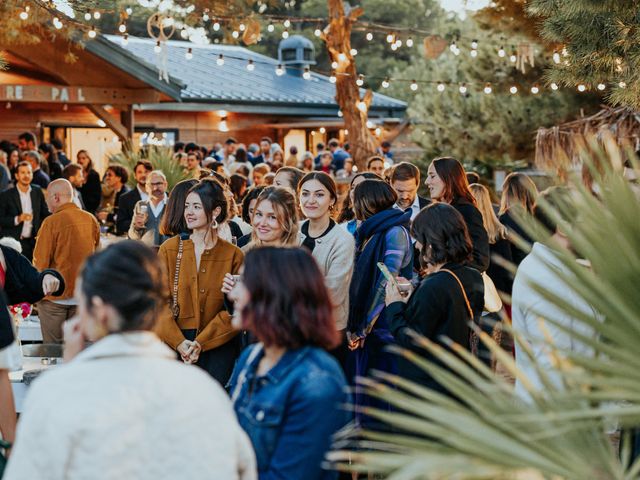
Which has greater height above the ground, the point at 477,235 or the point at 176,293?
Result: the point at 477,235

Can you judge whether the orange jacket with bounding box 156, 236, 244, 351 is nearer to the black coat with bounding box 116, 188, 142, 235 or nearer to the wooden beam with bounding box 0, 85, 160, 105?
the black coat with bounding box 116, 188, 142, 235

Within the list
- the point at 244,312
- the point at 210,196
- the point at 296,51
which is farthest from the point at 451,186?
the point at 296,51

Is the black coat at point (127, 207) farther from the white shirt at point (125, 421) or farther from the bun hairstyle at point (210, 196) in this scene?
the white shirt at point (125, 421)

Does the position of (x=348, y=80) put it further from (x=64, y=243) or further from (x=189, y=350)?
(x=189, y=350)

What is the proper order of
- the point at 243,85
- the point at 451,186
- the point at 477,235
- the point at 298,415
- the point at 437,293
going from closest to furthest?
the point at 298,415, the point at 437,293, the point at 477,235, the point at 451,186, the point at 243,85

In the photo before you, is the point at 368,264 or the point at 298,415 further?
the point at 368,264

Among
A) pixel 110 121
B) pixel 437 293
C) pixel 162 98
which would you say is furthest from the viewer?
pixel 162 98

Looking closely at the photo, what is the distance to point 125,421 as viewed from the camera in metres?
2.41

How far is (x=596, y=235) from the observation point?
239cm

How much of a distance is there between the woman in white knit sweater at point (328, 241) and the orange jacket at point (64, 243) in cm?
237

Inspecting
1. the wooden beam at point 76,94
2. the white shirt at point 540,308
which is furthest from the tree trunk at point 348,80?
the white shirt at point 540,308

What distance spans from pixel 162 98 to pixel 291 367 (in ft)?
50.2

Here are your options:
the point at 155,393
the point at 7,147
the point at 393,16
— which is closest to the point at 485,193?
the point at 155,393

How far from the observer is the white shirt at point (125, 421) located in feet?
7.75
